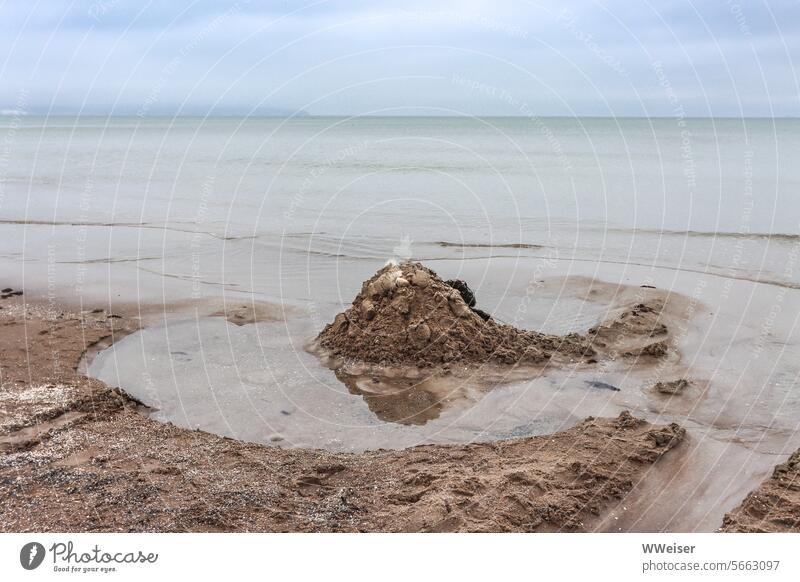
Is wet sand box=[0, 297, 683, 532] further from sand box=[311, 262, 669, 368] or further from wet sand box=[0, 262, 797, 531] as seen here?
sand box=[311, 262, 669, 368]

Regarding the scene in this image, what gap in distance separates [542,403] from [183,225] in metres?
16.3

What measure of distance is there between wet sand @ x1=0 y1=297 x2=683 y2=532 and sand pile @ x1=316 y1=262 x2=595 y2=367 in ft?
8.02

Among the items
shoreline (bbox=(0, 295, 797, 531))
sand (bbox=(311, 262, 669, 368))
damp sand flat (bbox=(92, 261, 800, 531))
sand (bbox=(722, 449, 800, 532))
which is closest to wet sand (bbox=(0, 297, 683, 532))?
shoreline (bbox=(0, 295, 797, 531))

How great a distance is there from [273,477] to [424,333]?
12.8 ft

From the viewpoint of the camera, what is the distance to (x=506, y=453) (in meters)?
7.09

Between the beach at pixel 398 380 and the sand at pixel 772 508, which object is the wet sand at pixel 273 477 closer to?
the beach at pixel 398 380

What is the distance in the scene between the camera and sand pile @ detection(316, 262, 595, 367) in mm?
9789

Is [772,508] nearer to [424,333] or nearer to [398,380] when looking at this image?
[398,380]

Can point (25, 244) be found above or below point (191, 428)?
above

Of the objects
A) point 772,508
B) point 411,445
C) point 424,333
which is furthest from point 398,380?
point 772,508

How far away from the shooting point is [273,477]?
6.48m

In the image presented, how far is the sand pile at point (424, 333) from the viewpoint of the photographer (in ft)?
32.1
